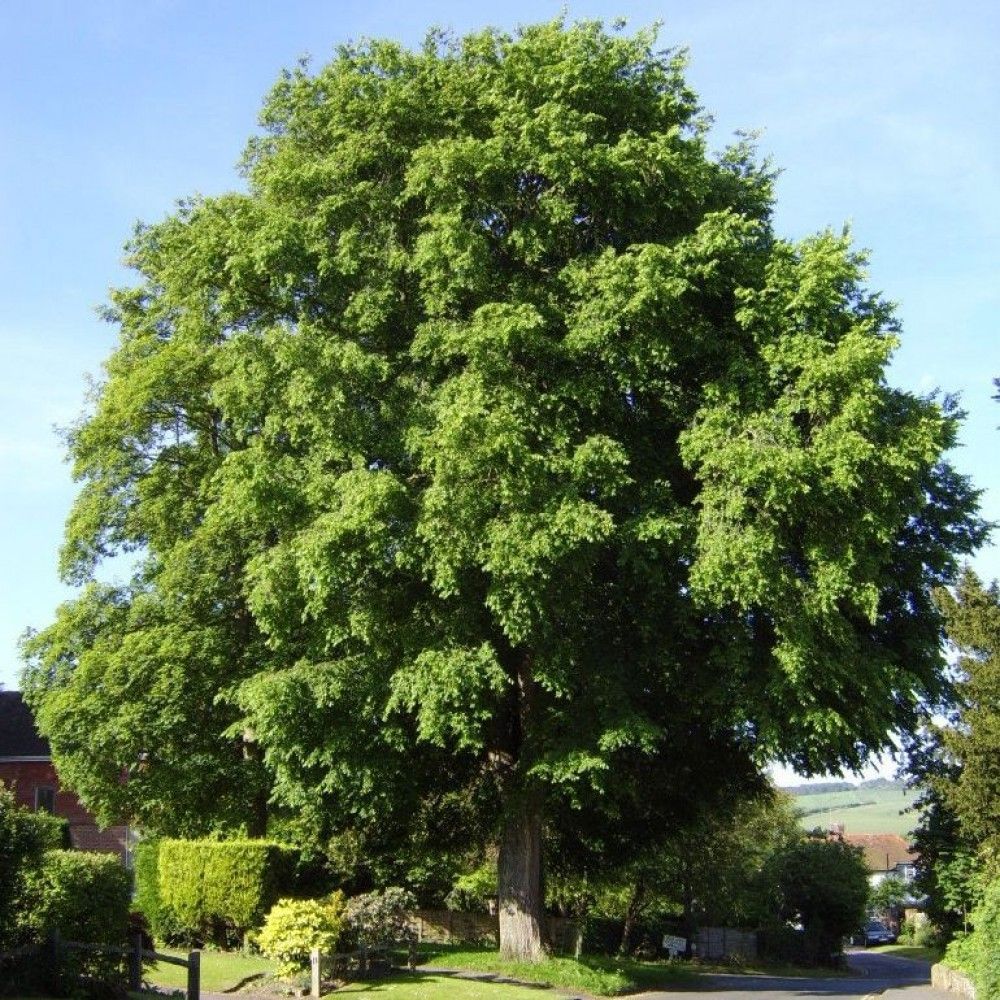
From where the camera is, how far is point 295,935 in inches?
785

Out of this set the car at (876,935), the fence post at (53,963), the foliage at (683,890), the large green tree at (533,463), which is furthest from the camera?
the car at (876,935)

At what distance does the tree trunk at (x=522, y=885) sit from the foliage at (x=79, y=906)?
9.17 m

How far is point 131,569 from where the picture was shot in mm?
28375

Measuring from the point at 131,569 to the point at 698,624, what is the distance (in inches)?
521

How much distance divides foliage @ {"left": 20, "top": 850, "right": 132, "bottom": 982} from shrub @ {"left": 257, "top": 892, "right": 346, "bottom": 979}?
3.00 metres

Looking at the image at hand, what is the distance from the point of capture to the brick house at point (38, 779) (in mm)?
50281

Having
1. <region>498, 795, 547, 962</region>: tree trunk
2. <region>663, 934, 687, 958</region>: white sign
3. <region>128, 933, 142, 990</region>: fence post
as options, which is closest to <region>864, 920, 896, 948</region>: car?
<region>663, 934, 687, 958</region>: white sign

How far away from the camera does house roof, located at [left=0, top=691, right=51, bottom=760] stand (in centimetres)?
5056

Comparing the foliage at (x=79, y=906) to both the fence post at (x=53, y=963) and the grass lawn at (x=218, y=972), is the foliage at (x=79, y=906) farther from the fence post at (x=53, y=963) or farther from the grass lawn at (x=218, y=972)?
the grass lawn at (x=218, y=972)

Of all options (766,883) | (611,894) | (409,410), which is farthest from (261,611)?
(766,883)

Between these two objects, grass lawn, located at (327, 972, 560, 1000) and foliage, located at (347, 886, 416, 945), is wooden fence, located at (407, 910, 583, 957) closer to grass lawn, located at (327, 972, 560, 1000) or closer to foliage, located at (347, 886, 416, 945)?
foliage, located at (347, 886, 416, 945)

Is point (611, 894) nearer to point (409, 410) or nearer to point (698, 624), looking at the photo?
point (698, 624)

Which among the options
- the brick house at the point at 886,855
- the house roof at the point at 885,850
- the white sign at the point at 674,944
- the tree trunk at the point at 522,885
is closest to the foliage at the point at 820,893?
the white sign at the point at 674,944

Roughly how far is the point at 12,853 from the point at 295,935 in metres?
A: 6.41
